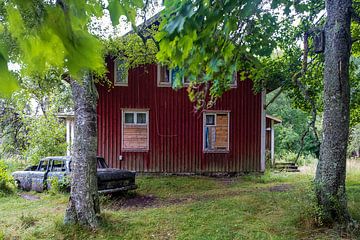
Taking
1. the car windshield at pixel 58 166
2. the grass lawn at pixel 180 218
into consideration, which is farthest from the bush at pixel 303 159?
the car windshield at pixel 58 166

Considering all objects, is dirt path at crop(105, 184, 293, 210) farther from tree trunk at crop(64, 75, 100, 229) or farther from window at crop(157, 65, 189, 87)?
window at crop(157, 65, 189, 87)

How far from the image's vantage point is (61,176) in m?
8.95

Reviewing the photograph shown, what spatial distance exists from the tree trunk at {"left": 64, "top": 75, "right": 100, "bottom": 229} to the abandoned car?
2461mm

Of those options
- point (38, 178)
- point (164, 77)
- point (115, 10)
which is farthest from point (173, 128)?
point (115, 10)

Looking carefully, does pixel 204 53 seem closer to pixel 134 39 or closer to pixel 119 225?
pixel 119 225

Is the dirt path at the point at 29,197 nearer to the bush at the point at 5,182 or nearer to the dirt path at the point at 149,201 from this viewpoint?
the bush at the point at 5,182

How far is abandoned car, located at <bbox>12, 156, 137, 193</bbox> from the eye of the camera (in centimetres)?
839

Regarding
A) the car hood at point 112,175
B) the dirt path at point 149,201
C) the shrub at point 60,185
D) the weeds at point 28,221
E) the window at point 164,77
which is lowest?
the dirt path at point 149,201

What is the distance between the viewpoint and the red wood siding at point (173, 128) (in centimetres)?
1312

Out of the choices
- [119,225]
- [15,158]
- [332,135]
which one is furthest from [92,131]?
[15,158]

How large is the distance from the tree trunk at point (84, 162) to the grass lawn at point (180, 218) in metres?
0.27

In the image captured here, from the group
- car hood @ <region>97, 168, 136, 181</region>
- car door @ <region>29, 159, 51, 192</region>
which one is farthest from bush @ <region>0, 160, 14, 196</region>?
car hood @ <region>97, 168, 136, 181</region>

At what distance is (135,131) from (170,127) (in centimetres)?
148

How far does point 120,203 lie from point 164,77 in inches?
267
